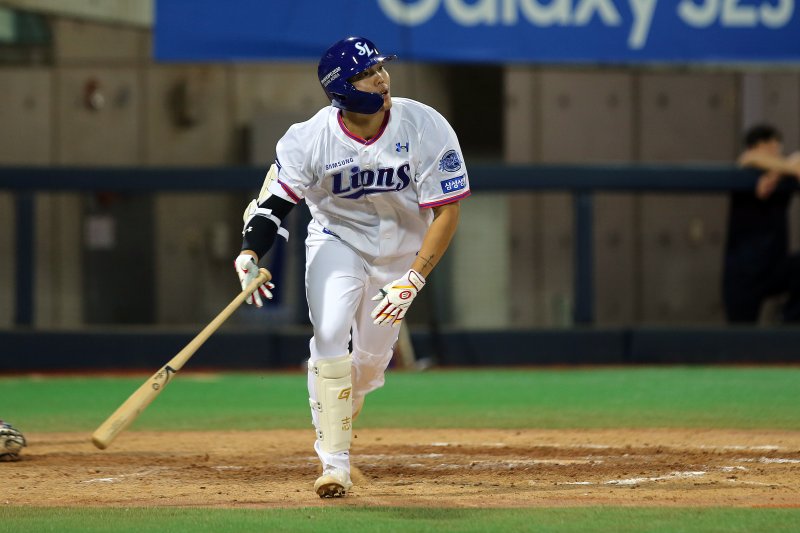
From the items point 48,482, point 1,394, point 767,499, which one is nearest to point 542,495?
point 767,499

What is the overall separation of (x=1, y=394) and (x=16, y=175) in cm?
214

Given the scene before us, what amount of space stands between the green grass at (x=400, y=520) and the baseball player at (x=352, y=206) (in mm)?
538

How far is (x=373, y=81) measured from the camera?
188 inches

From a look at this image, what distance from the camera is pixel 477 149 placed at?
12.8 metres

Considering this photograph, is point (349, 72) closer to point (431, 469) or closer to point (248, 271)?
point (248, 271)

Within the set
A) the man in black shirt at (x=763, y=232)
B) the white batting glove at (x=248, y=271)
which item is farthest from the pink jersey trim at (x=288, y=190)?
the man in black shirt at (x=763, y=232)

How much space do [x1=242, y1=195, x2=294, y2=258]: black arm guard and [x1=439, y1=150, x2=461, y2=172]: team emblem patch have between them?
60 centimetres

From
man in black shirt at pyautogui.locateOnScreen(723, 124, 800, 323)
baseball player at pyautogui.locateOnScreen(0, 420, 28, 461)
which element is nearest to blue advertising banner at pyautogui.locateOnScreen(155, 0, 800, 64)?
man in black shirt at pyautogui.locateOnScreen(723, 124, 800, 323)

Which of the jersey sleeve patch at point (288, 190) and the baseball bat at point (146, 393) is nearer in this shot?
the baseball bat at point (146, 393)

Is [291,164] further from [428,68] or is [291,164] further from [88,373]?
[428,68]

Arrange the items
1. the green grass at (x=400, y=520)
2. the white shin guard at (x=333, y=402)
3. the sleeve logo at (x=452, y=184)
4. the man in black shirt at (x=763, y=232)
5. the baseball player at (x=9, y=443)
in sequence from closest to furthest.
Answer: the green grass at (x=400, y=520), the white shin guard at (x=333, y=402), the sleeve logo at (x=452, y=184), the baseball player at (x=9, y=443), the man in black shirt at (x=763, y=232)

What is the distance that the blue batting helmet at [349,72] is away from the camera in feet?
15.6

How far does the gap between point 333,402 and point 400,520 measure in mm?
747

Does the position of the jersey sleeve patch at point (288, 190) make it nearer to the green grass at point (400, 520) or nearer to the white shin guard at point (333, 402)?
the white shin guard at point (333, 402)
